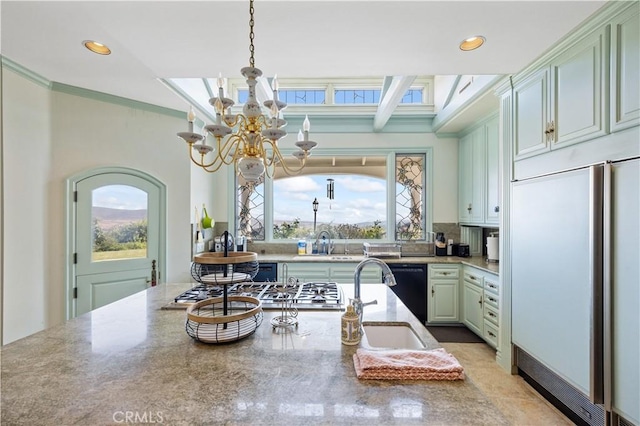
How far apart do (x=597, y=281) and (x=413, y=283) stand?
2.13 metres

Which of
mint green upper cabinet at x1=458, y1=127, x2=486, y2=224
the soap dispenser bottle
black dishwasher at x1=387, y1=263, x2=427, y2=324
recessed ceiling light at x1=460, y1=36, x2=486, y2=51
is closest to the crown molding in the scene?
the soap dispenser bottle

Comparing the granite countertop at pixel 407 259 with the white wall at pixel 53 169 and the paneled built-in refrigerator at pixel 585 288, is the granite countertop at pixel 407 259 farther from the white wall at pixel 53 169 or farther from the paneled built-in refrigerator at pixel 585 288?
the paneled built-in refrigerator at pixel 585 288

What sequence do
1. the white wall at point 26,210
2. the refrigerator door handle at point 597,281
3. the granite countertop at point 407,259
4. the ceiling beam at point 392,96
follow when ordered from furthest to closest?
the granite countertop at point 407,259, the ceiling beam at point 392,96, the white wall at point 26,210, the refrigerator door handle at point 597,281

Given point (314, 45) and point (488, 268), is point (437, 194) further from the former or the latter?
point (314, 45)

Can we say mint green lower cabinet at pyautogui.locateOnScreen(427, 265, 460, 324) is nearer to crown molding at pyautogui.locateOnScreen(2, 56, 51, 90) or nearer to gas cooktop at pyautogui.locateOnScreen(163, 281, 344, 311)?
gas cooktop at pyautogui.locateOnScreen(163, 281, 344, 311)

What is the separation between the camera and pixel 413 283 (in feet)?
12.1

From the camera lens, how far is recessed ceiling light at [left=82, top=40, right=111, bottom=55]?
2.00 meters

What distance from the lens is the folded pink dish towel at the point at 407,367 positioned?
1.01 m

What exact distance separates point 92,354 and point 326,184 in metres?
3.49

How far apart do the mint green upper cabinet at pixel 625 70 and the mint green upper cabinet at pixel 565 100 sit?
0.05 m

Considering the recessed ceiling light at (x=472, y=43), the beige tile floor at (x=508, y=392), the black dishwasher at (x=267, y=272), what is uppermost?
the recessed ceiling light at (x=472, y=43)

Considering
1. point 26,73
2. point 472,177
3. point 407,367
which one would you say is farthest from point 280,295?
point 472,177

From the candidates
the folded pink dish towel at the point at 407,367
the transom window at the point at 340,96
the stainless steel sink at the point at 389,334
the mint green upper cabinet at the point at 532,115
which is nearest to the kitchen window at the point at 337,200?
the transom window at the point at 340,96

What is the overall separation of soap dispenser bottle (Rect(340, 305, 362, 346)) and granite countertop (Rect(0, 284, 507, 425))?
4cm
